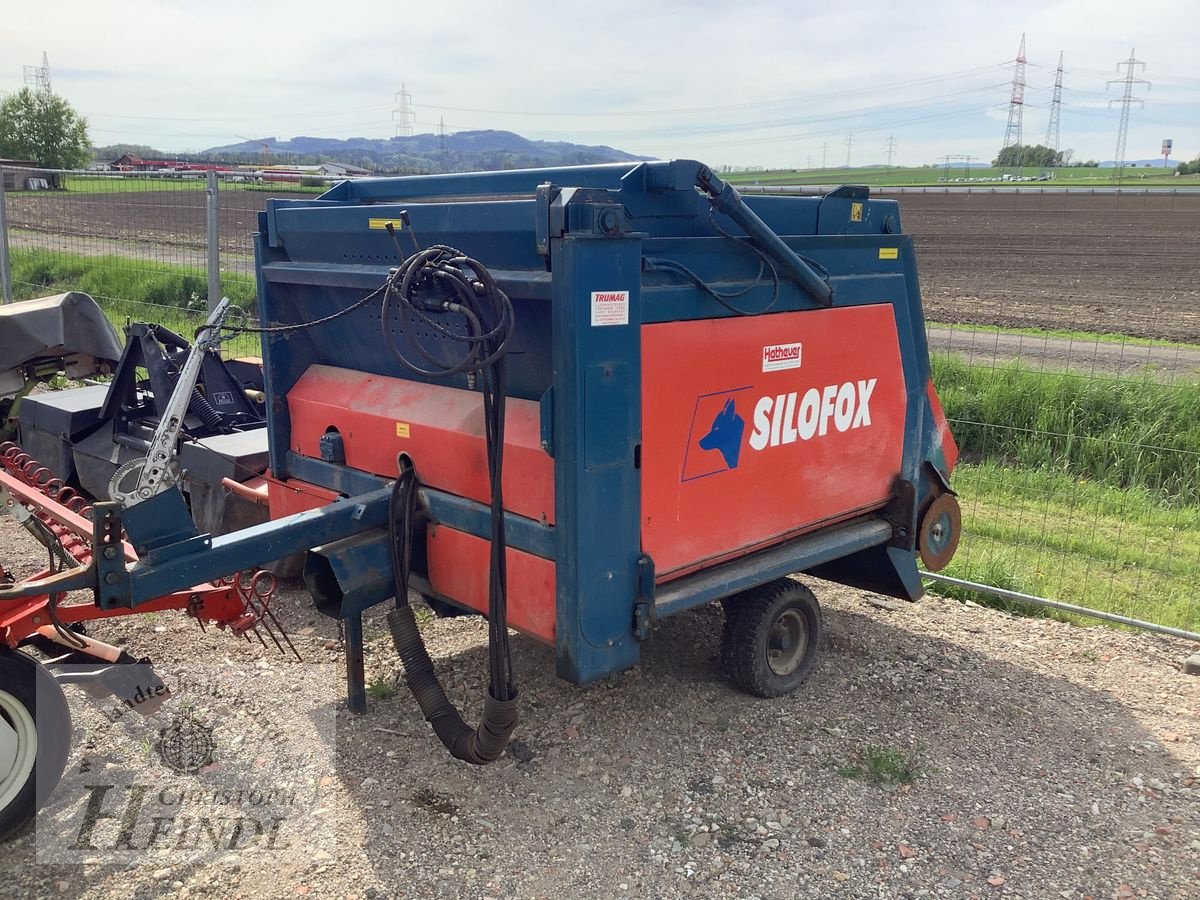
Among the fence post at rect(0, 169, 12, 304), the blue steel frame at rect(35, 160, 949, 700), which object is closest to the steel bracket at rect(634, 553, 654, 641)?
the blue steel frame at rect(35, 160, 949, 700)

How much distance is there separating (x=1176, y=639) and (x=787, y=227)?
2.94 meters

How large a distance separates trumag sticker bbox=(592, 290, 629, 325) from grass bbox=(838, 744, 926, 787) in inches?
71.8

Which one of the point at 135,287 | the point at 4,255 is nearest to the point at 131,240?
the point at 135,287

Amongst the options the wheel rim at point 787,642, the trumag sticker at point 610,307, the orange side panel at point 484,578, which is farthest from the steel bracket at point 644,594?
the wheel rim at point 787,642

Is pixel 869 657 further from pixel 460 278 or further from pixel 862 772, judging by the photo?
pixel 460 278

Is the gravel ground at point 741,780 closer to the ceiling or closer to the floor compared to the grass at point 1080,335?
closer to the floor

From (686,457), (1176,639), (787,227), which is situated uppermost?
(787,227)

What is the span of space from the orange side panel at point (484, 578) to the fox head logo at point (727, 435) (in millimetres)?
699

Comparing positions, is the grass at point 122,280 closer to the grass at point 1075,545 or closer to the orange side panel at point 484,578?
the grass at point 1075,545

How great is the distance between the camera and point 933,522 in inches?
178

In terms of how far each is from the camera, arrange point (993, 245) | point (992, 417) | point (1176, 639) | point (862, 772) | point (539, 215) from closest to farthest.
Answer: point (539, 215) < point (862, 772) < point (1176, 639) < point (992, 417) < point (993, 245)

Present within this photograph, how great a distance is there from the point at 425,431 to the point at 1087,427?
6.23 m

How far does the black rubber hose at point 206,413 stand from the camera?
549 cm

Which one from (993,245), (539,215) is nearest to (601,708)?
(539,215)
